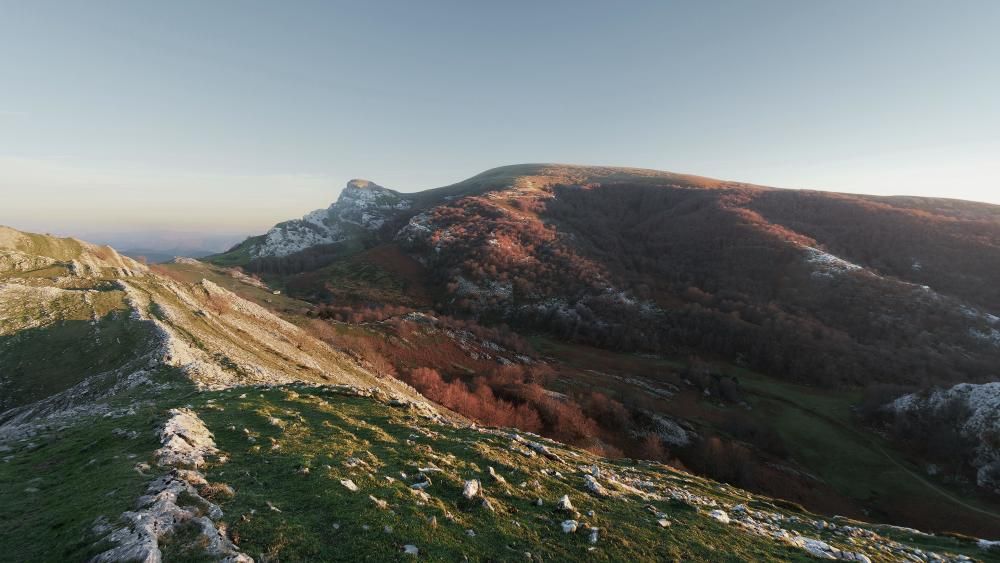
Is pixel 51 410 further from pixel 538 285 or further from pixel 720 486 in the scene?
pixel 538 285

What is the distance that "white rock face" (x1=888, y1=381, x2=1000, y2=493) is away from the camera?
53906 mm

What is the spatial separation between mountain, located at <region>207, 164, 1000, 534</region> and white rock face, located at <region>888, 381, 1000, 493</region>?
2.27ft

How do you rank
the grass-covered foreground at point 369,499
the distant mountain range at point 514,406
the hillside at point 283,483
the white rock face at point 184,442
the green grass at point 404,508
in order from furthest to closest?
the white rock face at point 184,442, the distant mountain range at point 514,406, the green grass at point 404,508, the grass-covered foreground at point 369,499, the hillside at point 283,483

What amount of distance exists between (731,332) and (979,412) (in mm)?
53260

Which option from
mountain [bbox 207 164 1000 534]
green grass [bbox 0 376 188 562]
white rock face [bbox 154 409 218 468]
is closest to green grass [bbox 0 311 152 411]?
green grass [bbox 0 376 188 562]

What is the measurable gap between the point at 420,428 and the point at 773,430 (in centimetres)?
7390

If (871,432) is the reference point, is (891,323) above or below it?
above

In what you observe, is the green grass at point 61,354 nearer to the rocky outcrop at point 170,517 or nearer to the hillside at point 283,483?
the hillside at point 283,483

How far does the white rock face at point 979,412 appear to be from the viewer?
53.9m

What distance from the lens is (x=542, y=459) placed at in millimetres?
18234

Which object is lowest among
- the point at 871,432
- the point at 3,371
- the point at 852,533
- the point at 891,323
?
the point at 871,432

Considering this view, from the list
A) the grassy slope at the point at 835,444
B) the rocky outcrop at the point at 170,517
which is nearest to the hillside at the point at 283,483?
the rocky outcrop at the point at 170,517

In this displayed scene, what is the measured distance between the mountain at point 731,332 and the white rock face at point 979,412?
69cm

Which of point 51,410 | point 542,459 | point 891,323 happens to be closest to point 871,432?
point 891,323
